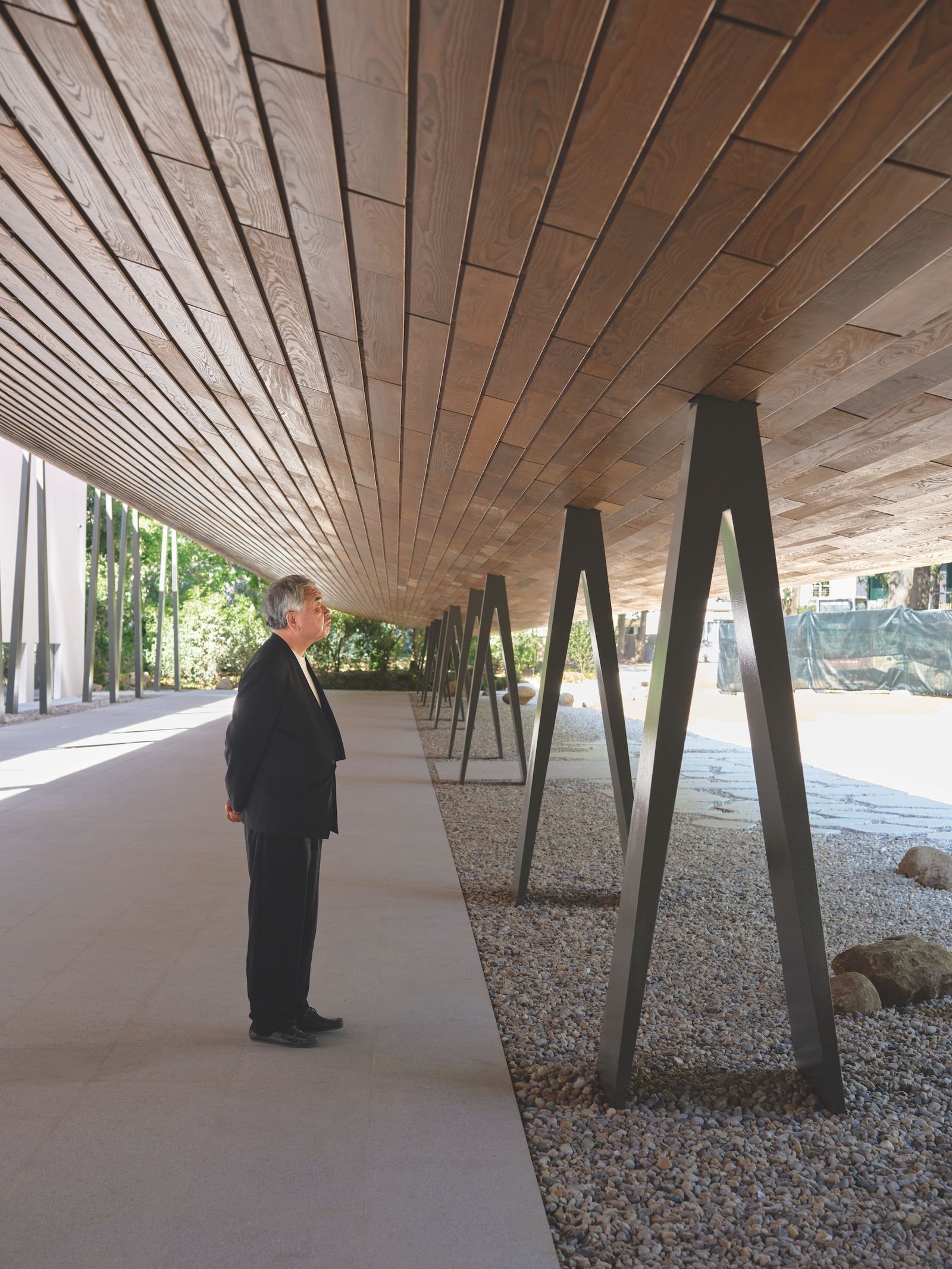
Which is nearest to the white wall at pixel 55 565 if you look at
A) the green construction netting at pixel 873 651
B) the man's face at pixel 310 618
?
the green construction netting at pixel 873 651

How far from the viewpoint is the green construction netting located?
681 inches

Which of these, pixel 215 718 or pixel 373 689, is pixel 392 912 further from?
pixel 373 689

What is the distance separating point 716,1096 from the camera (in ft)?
9.27

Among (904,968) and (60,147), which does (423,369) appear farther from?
(904,968)

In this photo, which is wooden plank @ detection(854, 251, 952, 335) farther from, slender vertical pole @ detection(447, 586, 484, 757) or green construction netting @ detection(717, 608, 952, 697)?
green construction netting @ detection(717, 608, 952, 697)

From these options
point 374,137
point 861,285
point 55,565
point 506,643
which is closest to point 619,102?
point 374,137

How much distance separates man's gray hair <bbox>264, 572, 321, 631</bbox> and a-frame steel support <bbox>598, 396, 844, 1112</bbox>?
1.22 metres

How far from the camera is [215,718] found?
51.2 ft

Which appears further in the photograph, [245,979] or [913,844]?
[913,844]

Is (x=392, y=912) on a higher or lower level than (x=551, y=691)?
lower

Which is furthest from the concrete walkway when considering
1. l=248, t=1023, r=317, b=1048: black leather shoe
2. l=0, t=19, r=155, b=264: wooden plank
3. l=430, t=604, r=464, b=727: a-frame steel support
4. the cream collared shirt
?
l=430, t=604, r=464, b=727: a-frame steel support

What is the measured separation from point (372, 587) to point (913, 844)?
37.2 ft

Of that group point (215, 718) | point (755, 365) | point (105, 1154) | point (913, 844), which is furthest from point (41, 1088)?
point (215, 718)

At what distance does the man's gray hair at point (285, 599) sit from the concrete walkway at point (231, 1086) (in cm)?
140
